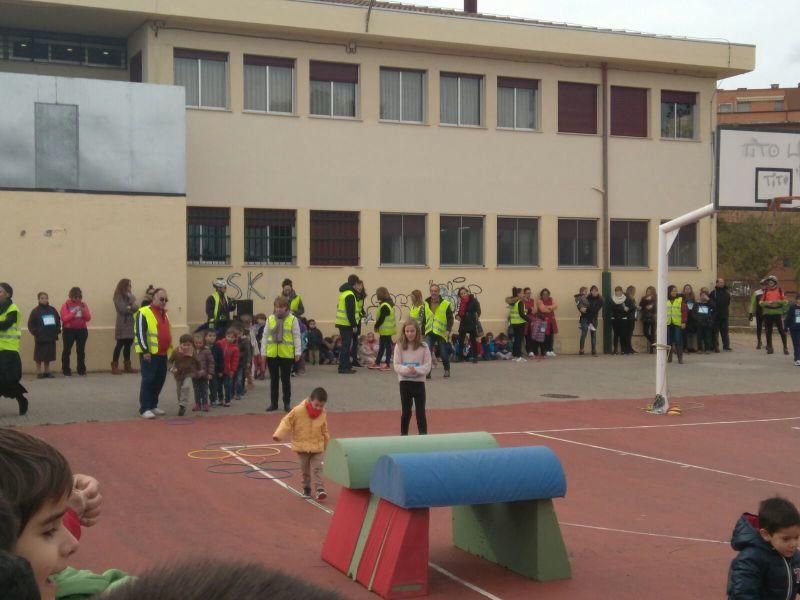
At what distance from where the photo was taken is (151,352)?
17.2 metres

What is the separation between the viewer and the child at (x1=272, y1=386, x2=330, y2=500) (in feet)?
36.5

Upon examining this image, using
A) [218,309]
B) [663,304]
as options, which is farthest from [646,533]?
[218,309]

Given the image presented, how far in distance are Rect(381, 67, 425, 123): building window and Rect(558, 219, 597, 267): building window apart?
5.47 metres

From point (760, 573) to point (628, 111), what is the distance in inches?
1106

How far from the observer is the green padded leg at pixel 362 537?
8.58 m

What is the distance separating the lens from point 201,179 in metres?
26.9

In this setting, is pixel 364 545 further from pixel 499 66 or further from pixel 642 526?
pixel 499 66

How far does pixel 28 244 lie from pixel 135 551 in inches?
627

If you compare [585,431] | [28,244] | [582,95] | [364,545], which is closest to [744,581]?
[364,545]

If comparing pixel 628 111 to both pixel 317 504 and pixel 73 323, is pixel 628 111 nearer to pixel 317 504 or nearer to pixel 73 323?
pixel 73 323

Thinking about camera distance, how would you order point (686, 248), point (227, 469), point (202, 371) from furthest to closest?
point (686, 248), point (202, 371), point (227, 469)

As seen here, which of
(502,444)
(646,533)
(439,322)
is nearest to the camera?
(646,533)

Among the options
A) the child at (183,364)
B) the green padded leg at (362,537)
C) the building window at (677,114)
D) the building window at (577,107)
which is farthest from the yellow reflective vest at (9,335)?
the building window at (677,114)

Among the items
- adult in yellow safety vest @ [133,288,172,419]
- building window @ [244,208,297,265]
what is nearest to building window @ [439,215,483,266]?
building window @ [244,208,297,265]
